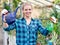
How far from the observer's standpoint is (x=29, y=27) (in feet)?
8.66

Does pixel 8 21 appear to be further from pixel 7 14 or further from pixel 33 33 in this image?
pixel 33 33

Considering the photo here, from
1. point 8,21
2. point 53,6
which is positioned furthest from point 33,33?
point 53,6

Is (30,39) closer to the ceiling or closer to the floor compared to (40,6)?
closer to the floor

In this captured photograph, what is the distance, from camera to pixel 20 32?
2.64 meters

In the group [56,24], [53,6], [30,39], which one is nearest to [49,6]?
[53,6]

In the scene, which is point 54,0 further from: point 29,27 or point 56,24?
point 29,27

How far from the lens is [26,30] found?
263 cm

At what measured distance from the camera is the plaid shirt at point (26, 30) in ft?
8.63

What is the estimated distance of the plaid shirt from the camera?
2631 mm

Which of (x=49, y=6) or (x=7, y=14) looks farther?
(x=49, y=6)

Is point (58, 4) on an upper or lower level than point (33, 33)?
upper

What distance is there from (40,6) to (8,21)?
23.7 inches

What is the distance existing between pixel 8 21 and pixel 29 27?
201mm

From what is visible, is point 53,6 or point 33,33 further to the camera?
point 53,6
